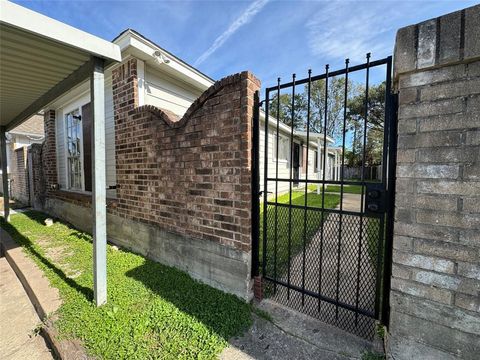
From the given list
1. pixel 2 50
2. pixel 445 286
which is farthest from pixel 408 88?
pixel 2 50

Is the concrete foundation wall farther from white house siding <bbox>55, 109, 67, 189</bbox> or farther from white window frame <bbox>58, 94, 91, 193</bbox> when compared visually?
white house siding <bbox>55, 109, 67, 189</bbox>

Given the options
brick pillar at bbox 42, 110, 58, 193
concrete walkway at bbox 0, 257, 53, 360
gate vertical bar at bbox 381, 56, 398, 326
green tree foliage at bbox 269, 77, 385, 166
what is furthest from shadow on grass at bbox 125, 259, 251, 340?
green tree foliage at bbox 269, 77, 385, 166

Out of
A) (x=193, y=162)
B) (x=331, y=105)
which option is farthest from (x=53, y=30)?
(x=331, y=105)

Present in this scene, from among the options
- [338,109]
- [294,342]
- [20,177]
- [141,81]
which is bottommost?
[294,342]

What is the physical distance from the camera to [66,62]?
108 inches

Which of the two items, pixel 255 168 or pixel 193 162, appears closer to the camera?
pixel 255 168

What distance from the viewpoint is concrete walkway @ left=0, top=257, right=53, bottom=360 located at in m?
2.15

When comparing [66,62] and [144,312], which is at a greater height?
[66,62]

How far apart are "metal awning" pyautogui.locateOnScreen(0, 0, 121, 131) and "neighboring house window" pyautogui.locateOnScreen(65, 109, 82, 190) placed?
78.0 inches

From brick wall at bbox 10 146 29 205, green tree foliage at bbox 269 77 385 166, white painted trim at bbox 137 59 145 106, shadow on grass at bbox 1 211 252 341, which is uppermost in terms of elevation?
green tree foliage at bbox 269 77 385 166

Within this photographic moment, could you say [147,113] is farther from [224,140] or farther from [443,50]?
[443,50]

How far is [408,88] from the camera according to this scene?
1550 millimetres

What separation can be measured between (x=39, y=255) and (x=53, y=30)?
3708mm

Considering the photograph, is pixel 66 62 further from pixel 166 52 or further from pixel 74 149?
pixel 74 149
